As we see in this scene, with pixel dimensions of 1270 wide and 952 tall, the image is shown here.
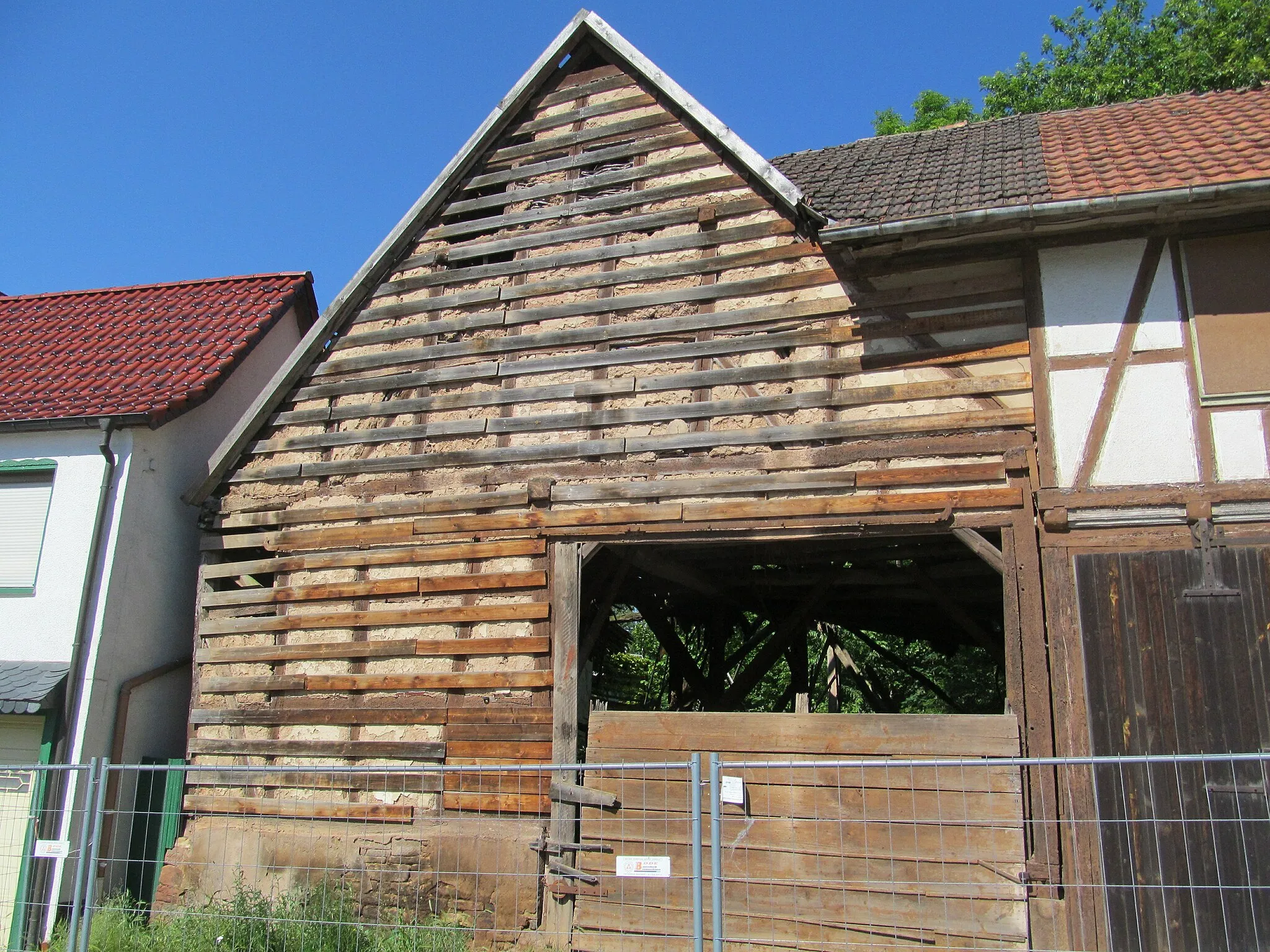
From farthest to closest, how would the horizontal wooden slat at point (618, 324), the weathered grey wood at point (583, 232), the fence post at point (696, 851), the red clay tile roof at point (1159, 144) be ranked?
the weathered grey wood at point (583, 232), the horizontal wooden slat at point (618, 324), the red clay tile roof at point (1159, 144), the fence post at point (696, 851)

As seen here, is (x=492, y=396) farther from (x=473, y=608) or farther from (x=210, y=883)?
(x=210, y=883)

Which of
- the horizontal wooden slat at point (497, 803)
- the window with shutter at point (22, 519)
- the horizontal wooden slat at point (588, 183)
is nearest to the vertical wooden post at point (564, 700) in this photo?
the horizontal wooden slat at point (497, 803)

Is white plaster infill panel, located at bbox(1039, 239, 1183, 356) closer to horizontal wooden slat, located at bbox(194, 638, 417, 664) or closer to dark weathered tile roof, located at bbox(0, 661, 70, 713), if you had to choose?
horizontal wooden slat, located at bbox(194, 638, 417, 664)

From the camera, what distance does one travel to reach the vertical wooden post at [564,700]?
794cm

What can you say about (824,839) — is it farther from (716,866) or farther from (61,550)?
(61,550)

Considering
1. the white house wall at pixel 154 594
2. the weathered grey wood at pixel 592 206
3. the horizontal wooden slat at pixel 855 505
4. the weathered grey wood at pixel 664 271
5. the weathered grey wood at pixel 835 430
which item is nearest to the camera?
the horizontal wooden slat at pixel 855 505

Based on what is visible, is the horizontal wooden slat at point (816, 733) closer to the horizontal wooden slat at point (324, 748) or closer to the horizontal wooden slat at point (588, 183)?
the horizontal wooden slat at point (324, 748)

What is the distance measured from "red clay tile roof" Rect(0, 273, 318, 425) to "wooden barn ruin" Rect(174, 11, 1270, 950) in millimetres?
1767

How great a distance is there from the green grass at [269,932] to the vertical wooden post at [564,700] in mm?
708

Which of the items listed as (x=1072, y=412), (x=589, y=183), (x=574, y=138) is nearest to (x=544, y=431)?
(x=589, y=183)

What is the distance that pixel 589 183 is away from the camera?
32.4 ft

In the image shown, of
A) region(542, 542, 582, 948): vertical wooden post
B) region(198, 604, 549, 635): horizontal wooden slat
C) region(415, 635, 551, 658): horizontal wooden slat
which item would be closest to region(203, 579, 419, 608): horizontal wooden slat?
region(198, 604, 549, 635): horizontal wooden slat

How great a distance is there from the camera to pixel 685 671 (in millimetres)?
12727

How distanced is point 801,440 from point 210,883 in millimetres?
6389
